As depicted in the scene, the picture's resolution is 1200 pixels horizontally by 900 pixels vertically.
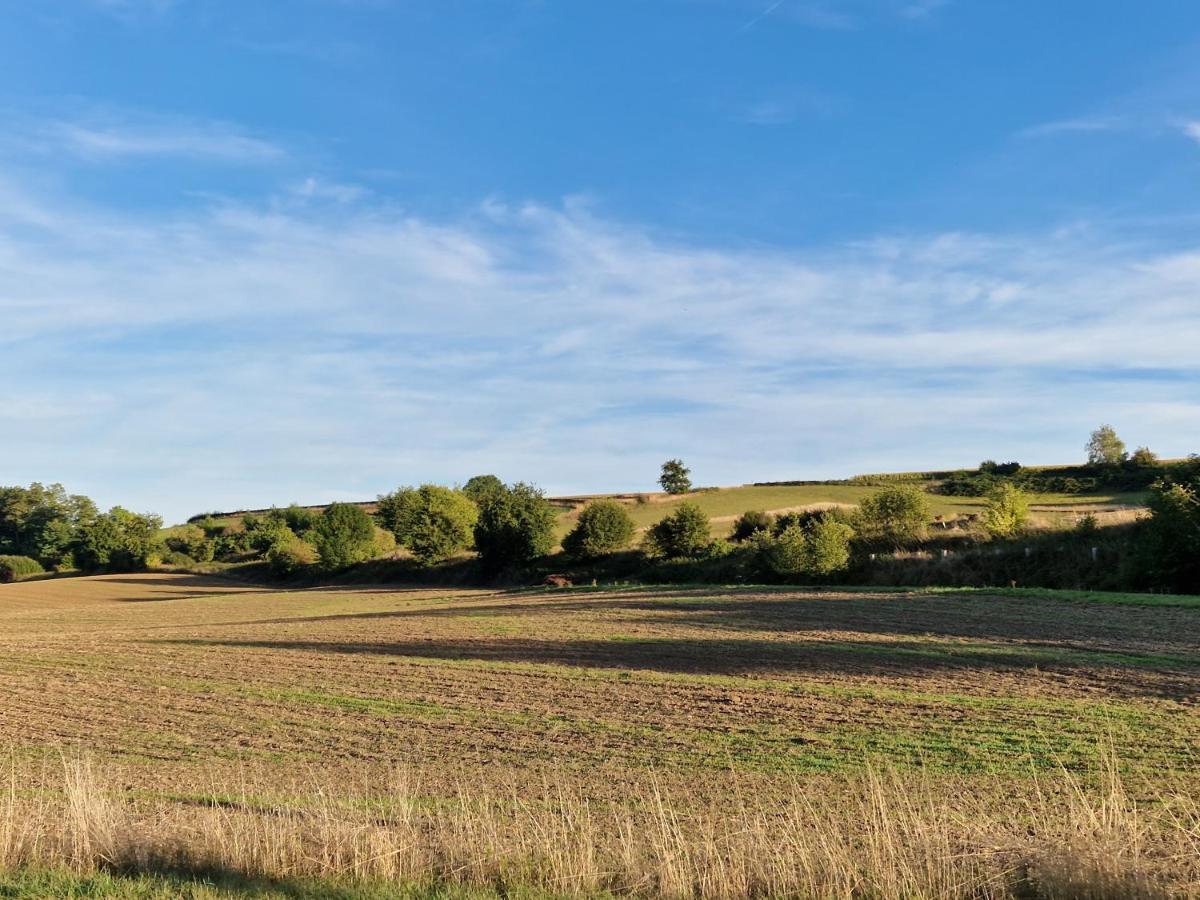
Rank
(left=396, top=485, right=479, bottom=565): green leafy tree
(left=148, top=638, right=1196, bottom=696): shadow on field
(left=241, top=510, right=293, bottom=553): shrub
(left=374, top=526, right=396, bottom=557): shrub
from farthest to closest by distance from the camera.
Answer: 1. (left=241, top=510, right=293, bottom=553): shrub
2. (left=374, top=526, right=396, bottom=557): shrub
3. (left=396, top=485, right=479, bottom=565): green leafy tree
4. (left=148, top=638, right=1196, bottom=696): shadow on field

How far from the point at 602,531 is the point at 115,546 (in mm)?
60304

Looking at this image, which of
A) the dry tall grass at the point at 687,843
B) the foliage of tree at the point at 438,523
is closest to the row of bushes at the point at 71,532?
the foliage of tree at the point at 438,523

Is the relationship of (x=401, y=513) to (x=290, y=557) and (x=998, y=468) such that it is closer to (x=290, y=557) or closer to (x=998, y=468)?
(x=290, y=557)

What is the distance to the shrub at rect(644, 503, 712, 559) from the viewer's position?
56.4 m

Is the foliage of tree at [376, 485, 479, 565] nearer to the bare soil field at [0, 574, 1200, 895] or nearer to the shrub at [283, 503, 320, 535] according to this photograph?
the shrub at [283, 503, 320, 535]

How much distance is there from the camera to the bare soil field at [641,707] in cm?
989

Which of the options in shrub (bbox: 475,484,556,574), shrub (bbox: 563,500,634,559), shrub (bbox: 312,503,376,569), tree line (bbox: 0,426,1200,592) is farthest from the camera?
shrub (bbox: 312,503,376,569)

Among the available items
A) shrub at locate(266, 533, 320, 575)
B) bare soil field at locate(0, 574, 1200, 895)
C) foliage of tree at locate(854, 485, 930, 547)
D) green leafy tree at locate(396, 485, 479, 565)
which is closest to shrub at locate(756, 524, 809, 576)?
foliage of tree at locate(854, 485, 930, 547)

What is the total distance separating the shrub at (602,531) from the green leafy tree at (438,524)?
49.8ft

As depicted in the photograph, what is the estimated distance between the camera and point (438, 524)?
3000 inches

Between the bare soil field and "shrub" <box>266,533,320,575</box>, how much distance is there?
54.3 metres

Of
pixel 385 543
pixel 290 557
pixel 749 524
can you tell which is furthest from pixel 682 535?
pixel 290 557

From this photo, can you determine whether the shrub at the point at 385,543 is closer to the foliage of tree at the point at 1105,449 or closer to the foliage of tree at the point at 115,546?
the foliage of tree at the point at 115,546

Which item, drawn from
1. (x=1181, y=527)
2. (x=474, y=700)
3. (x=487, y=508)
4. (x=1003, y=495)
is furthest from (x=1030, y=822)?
(x=487, y=508)
